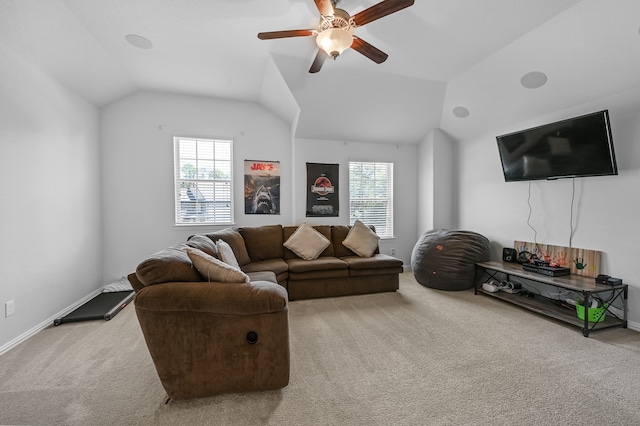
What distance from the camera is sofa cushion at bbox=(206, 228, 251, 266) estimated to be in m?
3.40

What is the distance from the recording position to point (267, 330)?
1675 millimetres

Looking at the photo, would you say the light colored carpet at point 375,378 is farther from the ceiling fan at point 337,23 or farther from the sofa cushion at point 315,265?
the ceiling fan at point 337,23

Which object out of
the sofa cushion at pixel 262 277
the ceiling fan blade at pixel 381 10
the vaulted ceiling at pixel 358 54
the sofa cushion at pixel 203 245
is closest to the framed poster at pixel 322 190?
the vaulted ceiling at pixel 358 54

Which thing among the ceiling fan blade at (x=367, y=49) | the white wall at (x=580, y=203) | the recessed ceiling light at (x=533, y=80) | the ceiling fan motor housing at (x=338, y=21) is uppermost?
the recessed ceiling light at (x=533, y=80)

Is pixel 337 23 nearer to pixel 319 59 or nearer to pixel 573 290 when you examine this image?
pixel 319 59

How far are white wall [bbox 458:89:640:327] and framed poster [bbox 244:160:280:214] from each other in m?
3.50

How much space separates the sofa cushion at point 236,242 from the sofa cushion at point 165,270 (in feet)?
4.95

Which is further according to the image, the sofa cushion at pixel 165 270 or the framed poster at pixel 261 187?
the framed poster at pixel 261 187

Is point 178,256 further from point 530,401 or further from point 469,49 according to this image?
point 469,49

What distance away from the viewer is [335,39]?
207 centimetres

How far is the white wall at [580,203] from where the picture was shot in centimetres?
274

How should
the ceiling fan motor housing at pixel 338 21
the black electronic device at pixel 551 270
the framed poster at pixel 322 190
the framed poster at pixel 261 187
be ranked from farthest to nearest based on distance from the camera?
the framed poster at pixel 322 190, the framed poster at pixel 261 187, the black electronic device at pixel 551 270, the ceiling fan motor housing at pixel 338 21

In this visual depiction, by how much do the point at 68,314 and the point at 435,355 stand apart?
3.95 meters

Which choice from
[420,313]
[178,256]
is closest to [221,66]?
[178,256]
